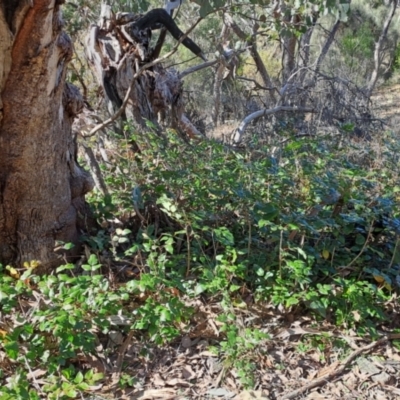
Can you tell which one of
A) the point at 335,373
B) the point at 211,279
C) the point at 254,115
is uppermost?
the point at 254,115

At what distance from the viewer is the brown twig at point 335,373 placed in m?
2.38

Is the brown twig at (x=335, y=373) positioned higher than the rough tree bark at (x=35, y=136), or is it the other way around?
the rough tree bark at (x=35, y=136)

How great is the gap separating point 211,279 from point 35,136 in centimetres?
121

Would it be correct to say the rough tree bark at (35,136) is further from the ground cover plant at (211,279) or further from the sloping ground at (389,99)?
the sloping ground at (389,99)

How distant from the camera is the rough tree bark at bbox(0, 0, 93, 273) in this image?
99.5 inches

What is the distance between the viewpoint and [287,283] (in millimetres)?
2684

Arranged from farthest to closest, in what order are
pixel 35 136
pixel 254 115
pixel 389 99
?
pixel 389 99
pixel 254 115
pixel 35 136

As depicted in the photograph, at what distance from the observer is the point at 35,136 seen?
9.14 feet

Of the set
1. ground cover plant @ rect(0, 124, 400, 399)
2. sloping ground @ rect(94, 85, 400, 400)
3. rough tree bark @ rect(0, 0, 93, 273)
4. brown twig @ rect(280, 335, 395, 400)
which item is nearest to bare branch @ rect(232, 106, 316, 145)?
ground cover plant @ rect(0, 124, 400, 399)

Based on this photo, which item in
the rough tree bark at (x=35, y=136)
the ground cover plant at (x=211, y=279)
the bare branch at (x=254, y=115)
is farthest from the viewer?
the bare branch at (x=254, y=115)

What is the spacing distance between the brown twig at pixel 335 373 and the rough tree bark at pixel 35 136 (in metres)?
1.52

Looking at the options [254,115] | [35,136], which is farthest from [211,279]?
[254,115]

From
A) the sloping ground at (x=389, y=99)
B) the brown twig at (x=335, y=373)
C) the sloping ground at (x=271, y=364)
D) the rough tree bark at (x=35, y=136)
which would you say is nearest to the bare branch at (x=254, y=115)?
the rough tree bark at (x=35, y=136)

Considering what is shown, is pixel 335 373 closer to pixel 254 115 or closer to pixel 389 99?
pixel 254 115
